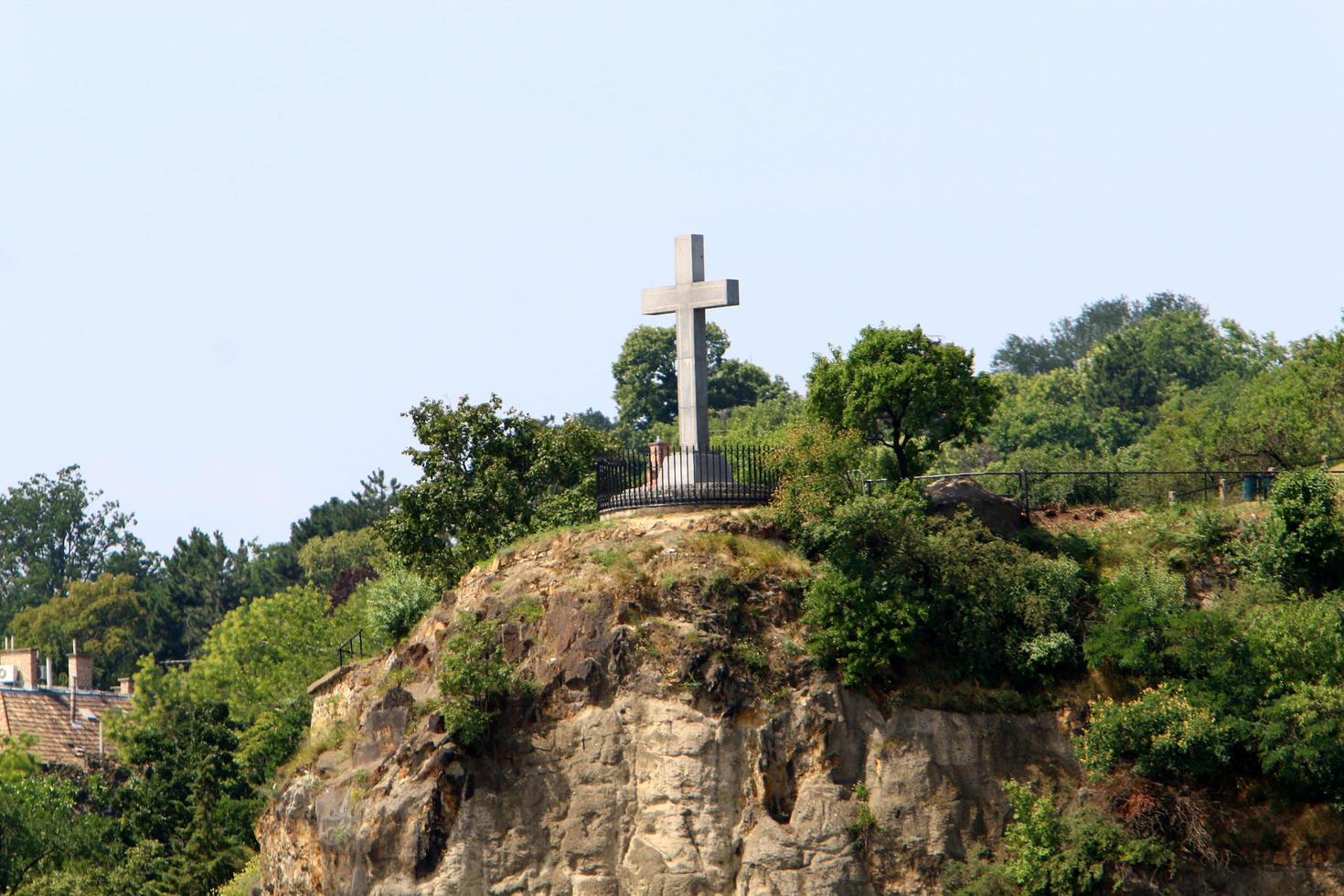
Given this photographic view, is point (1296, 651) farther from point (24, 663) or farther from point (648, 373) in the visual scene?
point (24, 663)

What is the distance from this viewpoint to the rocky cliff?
39.7m

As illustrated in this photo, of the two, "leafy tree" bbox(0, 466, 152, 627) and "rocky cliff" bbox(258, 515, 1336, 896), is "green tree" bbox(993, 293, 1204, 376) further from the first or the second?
"rocky cliff" bbox(258, 515, 1336, 896)

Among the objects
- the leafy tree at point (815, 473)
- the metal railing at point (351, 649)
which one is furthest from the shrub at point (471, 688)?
the metal railing at point (351, 649)

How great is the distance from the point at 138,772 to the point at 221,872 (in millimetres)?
5883

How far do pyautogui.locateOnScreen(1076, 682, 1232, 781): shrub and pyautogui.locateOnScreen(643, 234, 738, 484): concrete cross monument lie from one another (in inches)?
377

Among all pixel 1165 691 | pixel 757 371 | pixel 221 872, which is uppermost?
pixel 757 371

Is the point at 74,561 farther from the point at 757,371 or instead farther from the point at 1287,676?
the point at 1287,676

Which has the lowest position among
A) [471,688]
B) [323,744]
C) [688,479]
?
[323,744]

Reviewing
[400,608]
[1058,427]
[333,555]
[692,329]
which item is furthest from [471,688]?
[333,555]

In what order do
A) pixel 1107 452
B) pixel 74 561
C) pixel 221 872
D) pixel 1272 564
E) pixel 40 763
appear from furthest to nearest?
pixel 74 561 < pixel 1107 452 < pixel 40 763 < pixel 221 872 < pixel 1272 564

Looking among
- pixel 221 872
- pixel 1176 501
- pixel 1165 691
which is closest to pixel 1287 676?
pixel 1165 691

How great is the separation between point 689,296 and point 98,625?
72274mm

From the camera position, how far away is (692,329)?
46312 millimetres

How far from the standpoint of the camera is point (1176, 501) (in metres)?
49.9
